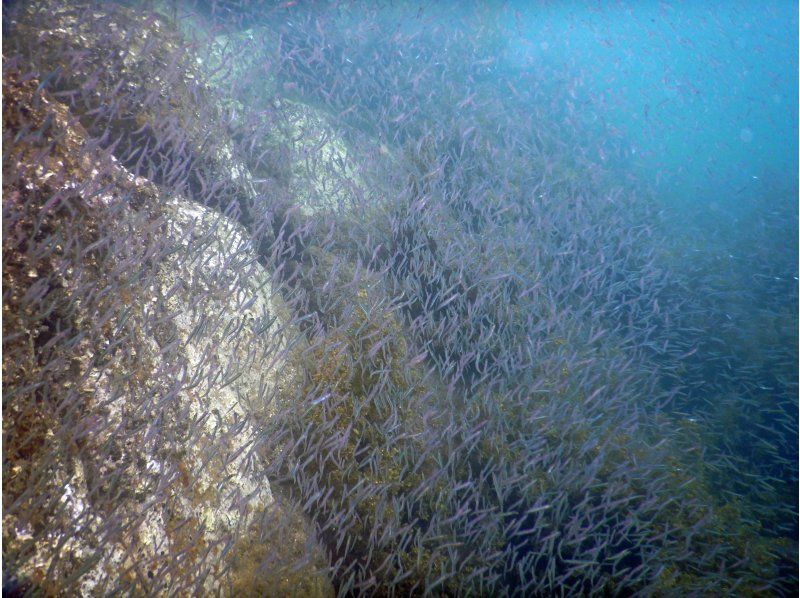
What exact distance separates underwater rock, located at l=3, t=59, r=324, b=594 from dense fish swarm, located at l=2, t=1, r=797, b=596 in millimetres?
17

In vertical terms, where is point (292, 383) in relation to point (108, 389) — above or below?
below

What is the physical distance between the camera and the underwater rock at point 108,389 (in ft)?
6.81

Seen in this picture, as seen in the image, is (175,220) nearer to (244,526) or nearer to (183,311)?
(183,311)

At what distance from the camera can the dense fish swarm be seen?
7.63 feet

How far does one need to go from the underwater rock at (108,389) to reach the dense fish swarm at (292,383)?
2 centimetres

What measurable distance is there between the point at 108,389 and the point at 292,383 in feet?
4.83

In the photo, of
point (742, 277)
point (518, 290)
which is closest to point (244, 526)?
point (518, 290)

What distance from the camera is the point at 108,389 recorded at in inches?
97.3

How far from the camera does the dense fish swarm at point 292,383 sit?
2324 mm

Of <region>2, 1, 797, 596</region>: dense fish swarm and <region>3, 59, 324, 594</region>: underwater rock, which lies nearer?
<region>3, 59, 324, 594</region>: underwater rock

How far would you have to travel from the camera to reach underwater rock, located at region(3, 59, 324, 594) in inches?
81.7

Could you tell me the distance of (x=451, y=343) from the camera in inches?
189

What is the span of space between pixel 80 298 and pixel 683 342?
28.1 feet

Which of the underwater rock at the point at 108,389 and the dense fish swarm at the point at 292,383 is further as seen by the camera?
the dense fish swarm at the point at 292,383
